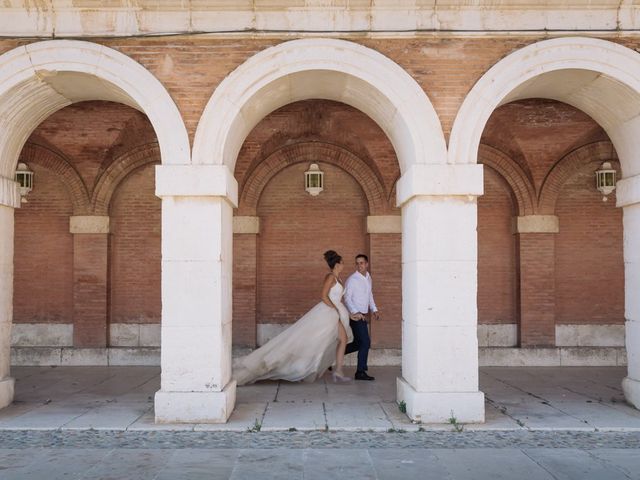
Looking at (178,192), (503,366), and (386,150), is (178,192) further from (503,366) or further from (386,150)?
(503,366)

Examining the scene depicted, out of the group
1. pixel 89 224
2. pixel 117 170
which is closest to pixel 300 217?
pixel 117 170

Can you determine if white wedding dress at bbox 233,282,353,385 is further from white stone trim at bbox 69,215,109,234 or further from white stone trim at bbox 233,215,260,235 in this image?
white stone trim at bbox 69,215,109,234

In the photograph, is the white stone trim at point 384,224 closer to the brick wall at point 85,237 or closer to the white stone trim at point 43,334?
the brick wall at point 85,237

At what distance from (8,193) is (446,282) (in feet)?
16.8

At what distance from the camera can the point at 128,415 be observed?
712 centimetres

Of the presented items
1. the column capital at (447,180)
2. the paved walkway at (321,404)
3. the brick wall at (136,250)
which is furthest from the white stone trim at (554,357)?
the brick wall at (136,250)

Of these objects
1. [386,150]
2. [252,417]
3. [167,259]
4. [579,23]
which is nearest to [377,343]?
[386,150]

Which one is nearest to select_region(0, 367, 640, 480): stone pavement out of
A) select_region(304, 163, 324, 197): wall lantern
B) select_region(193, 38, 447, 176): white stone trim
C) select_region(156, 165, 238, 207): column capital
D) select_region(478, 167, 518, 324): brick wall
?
select_region(478, 167, 518, 324): brick wall

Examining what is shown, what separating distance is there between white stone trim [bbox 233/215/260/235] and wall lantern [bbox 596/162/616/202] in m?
5.73

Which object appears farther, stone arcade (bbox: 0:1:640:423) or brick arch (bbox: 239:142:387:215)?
brick arch (bbox: 239:142:387:215)

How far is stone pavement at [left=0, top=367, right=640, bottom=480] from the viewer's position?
5.25 metres

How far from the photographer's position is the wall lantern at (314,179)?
10875 millimetres

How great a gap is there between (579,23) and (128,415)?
645 cm

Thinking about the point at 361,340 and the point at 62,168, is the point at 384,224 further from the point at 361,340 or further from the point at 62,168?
the point at 62,168
